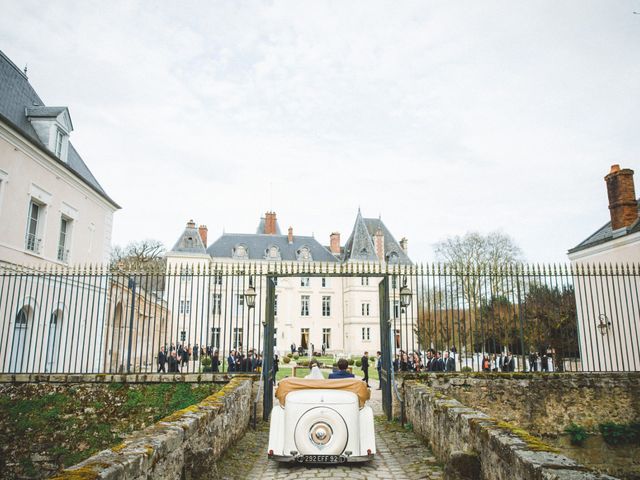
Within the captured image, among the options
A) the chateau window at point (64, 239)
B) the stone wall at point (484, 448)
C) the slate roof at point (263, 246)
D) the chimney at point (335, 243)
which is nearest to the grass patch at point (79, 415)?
Answer: the stone wall at point (484, 448)

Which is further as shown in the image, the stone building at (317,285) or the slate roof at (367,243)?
the slate roof at (367,243)

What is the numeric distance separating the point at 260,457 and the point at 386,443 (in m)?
2.18

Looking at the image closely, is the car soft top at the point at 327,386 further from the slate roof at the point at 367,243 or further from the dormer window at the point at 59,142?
the slate roof at the point at 367,243

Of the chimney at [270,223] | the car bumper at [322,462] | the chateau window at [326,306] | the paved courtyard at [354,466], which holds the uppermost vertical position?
the chimney at [270,223]

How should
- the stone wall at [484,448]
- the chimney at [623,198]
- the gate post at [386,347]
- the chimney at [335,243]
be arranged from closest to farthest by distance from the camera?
1. the stone wall at [484,448]
2. the gate post at [386,347]
3. the chimney at [623,198]
4. the chimney at [335,243]

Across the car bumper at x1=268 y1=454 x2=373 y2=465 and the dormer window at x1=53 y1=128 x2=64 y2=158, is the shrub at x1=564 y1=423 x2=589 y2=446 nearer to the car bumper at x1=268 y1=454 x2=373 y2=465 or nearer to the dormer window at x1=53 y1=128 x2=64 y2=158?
the car bumper at x1=268 y1=454 x2=373 y2=465

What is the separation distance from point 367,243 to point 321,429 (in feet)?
133

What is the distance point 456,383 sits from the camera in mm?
9812

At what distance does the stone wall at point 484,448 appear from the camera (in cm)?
321

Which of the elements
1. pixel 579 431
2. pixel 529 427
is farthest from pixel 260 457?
pixel 579 431

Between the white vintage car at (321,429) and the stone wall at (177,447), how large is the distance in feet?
2.79

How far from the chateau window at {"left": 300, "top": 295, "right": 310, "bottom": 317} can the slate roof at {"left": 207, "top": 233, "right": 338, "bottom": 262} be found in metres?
Answer: 3.83

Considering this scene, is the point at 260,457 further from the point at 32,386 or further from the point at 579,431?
the point at 579,431

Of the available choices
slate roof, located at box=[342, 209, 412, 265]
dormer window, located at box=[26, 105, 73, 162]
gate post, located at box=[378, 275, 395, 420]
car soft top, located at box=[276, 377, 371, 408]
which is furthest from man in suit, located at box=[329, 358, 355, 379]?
slate roof, located at box=[342, 209, 412, 265]
